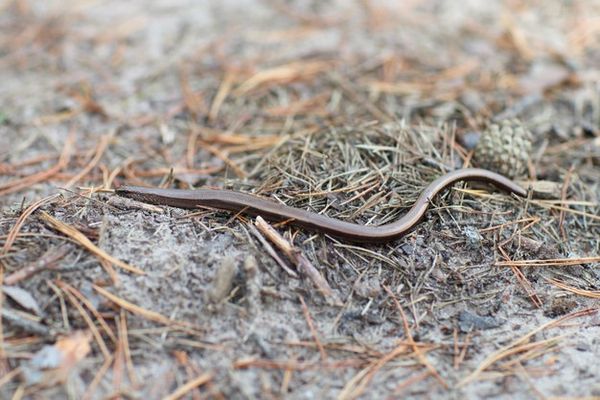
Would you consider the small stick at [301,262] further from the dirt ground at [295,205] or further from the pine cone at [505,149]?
the pine cone at [505,149]

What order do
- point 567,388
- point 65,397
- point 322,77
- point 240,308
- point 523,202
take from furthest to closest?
point 322,77
point 523,202
point 240,308
point 567,388
point 65,397

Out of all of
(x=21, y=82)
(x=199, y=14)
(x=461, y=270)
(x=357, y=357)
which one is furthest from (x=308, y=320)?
(x=199, y=14)

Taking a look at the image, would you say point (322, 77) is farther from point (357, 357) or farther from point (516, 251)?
point (357, 357)

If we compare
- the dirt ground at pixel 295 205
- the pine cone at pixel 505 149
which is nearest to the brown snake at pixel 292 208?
the dirt ground at pixel 295 205

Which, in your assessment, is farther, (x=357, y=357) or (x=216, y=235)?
(x=216, y=235)

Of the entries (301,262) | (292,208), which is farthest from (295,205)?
(301,262)
